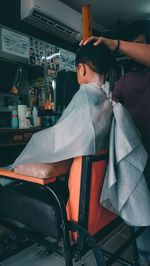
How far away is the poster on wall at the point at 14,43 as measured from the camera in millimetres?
3171

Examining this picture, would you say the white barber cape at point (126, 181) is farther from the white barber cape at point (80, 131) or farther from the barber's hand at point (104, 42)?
the barber's hand at point (104, 42)

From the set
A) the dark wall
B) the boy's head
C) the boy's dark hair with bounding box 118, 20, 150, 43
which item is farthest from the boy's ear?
the dark wall

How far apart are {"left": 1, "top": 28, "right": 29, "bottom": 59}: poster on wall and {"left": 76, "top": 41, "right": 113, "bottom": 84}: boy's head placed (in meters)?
2.31

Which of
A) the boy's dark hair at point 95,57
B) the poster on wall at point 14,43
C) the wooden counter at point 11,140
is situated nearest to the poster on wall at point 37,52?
the poster on wall at point 14,43

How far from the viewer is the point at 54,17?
12.5ft

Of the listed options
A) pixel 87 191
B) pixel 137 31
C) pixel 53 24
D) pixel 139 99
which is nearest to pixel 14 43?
pixel 53 24

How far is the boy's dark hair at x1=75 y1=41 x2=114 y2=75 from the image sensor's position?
3.93 ft

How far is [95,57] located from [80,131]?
42 centimetres

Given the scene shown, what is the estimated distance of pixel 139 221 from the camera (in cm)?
100

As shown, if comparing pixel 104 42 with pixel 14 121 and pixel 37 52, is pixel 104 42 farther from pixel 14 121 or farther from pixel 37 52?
pixel 37 52

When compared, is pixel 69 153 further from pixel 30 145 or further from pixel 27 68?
pixel 27 68

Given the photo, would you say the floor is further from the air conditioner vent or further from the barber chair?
the air conditioner vent

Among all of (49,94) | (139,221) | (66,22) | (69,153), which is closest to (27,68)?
(49,94)

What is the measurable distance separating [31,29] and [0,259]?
3325mm
